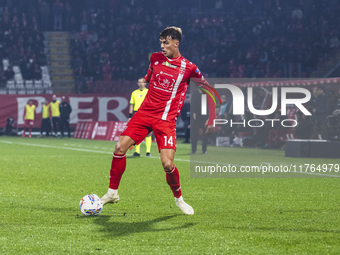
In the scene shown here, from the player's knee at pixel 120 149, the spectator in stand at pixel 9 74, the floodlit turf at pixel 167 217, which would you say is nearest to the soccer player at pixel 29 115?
the spectator in stand at pixel 9 74

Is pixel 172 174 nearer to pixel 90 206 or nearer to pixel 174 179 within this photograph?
pixel 174 179

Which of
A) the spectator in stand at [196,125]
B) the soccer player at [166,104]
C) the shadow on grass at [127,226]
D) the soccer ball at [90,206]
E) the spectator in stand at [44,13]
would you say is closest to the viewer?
the shadow on grass at [127,226]

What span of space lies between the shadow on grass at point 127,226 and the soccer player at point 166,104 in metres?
0.69

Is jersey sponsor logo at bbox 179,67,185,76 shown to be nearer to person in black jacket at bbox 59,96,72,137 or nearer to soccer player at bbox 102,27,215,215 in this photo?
soccer player at bbox 102,27,215,215

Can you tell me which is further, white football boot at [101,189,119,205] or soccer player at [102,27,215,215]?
white football boot at [101,189,119,205]

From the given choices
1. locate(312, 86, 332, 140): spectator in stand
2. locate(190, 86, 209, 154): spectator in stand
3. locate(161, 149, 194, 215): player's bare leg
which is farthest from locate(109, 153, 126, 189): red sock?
locate(312, 86, 332, 140): spectator in stand

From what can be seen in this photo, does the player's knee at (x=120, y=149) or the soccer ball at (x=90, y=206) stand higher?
the player's knee at (x=120, y=149)

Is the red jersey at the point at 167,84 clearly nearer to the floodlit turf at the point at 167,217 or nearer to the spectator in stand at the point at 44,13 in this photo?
the floodlit turf at the point at 167,217

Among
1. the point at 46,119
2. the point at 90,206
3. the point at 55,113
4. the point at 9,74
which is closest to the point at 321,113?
the point at 90,206

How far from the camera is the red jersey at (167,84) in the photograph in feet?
24.2

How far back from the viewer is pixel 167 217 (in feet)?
23.7

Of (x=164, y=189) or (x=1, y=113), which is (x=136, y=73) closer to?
(x=1, y=113)

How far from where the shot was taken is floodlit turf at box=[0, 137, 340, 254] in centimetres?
555

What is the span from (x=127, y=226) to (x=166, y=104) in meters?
1.55
